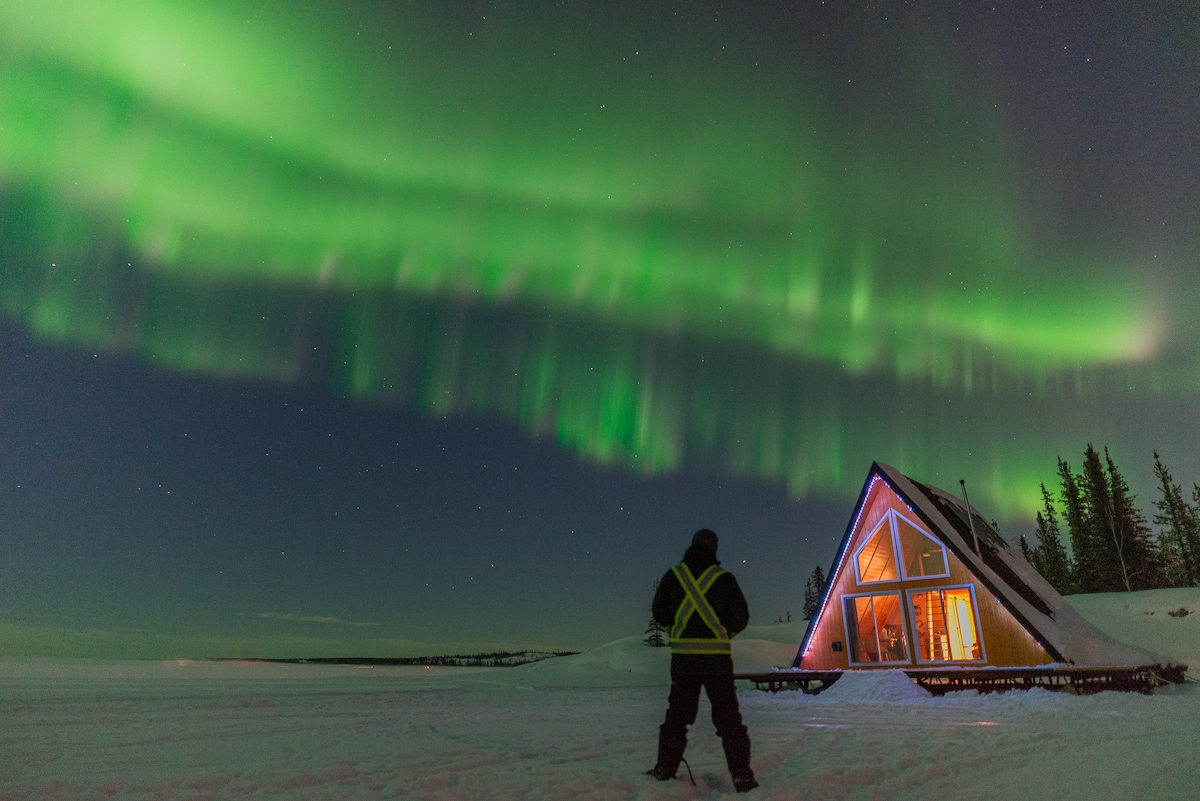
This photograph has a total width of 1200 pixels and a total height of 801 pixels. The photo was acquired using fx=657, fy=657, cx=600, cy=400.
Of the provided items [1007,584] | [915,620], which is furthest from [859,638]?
[1007,584]

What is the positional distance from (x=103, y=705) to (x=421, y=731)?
813cm

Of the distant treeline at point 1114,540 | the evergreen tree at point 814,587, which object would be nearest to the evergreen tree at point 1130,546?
the distant treeline at point 1114,540

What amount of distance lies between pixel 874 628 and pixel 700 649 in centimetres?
1587

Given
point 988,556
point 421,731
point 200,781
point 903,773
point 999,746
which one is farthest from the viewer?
point 988,556

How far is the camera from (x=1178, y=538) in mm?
56094

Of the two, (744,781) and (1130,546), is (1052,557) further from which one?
(744,781)

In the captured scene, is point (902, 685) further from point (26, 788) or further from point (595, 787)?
point (26, 788)

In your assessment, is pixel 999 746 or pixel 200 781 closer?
pixel 200 781

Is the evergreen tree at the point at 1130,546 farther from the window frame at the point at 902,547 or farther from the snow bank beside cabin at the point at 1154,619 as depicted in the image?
the window frame at the point at 902,547

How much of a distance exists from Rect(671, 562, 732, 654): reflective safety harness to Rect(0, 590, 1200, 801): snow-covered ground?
3.33ft

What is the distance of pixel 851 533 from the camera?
19375 mm

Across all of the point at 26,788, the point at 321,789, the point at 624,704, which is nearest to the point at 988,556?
the point at 624,704

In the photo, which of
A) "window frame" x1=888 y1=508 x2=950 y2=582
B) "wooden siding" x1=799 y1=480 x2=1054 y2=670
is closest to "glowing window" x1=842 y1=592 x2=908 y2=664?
"wooden siding" x1=799 y1=480 x2=1054 y2=670

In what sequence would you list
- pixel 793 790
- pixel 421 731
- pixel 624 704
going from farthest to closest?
pixel 624 704 → pixel 421 731 → pixel 793 790
